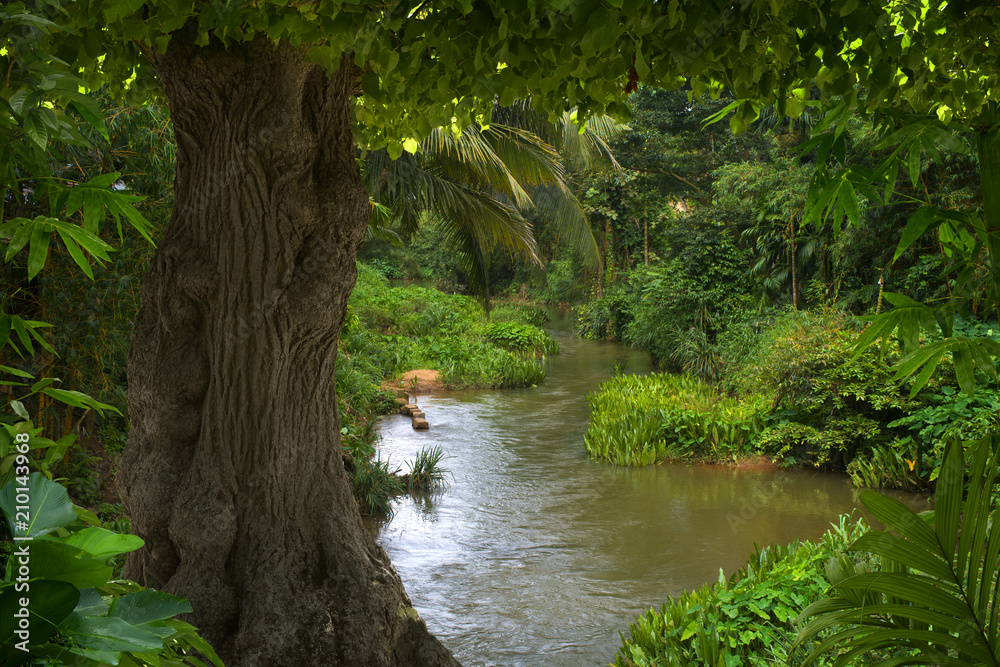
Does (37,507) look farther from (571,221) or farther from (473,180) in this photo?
(571,221)

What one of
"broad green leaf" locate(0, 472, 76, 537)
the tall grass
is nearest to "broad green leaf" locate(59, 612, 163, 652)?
"broad green leaf" locate(0, 472, 76, 537)

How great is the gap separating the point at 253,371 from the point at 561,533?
439cm

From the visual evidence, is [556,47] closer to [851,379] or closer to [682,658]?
[682,658]

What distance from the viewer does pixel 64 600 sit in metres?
0.92

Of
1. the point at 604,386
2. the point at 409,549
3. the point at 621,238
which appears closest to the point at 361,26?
the point at 409,549

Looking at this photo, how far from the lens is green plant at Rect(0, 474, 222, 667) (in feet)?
2.97

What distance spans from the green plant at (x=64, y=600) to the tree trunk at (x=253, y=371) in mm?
2343

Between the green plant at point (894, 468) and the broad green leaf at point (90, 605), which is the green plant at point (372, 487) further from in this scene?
the broad green leaf at point (90, 605)

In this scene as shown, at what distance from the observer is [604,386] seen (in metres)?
13.0

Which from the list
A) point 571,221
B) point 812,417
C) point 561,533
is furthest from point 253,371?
point 571,221

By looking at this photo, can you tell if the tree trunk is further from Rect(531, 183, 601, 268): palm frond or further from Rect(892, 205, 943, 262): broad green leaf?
Rect(531, 183, 601, 268): palm frond

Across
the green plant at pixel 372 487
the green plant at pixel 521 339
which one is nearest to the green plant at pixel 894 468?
the green plant at pixel 372 487

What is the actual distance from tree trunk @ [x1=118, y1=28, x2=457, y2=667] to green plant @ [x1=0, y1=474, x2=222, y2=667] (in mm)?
2343

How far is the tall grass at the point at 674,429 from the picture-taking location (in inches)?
367
